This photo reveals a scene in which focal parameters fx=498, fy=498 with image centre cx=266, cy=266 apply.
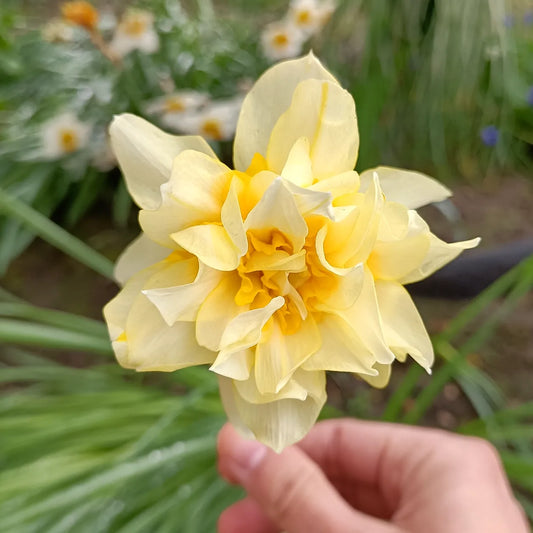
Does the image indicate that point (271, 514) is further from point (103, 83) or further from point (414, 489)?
point (103, 83)

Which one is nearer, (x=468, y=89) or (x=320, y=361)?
(x=320, y=361)

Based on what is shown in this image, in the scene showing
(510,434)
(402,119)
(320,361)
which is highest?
(320,361)

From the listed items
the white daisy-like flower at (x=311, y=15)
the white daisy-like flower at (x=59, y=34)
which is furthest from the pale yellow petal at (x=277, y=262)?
the white daisy-like flower at (x=59, y=34)

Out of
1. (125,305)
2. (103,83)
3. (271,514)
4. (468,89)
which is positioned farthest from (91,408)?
(468,89)

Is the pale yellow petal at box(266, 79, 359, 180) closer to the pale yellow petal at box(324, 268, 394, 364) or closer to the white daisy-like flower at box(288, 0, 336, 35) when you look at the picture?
the pale yellow petal at box(324, 268, 394, 364)

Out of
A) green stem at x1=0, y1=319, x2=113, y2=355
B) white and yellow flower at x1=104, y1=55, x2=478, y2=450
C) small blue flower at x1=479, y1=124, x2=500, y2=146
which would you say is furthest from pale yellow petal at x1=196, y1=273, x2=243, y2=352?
small blue flower at x1=479, y1=124, x2=500, y2=146

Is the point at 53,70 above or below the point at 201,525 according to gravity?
above

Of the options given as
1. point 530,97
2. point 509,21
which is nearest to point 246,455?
point 509,21
